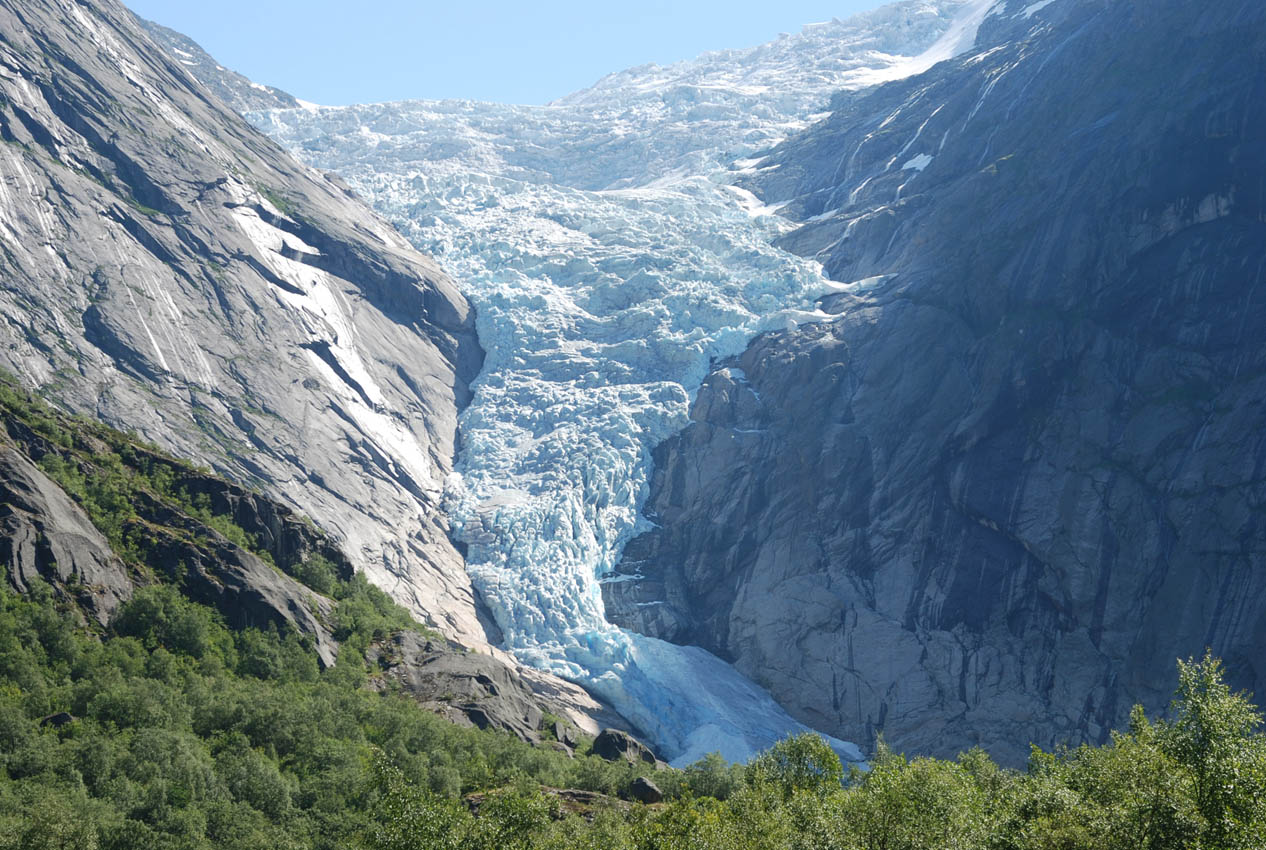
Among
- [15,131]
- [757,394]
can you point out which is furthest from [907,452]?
[15,131]

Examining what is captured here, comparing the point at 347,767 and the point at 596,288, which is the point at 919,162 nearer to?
the point at 596,288

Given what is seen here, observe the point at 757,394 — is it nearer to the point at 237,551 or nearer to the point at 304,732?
the point at 237,551

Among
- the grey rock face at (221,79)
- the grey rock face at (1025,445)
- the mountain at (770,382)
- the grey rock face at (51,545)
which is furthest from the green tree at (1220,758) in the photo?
the grey rock face at (221,79)

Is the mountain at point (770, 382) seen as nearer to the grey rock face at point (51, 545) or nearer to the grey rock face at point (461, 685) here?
the grey rock face at point (461, 685)

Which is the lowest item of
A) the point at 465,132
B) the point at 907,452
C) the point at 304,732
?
the point at 304,732

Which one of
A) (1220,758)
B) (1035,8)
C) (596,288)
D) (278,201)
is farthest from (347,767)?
(1035,8)

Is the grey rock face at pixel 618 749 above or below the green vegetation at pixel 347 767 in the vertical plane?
above
